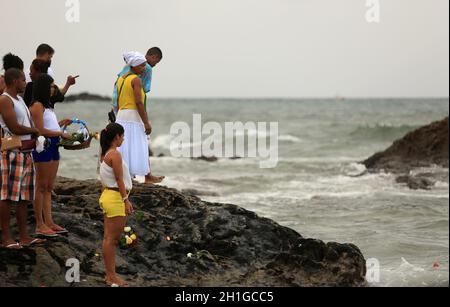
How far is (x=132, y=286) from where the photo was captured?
5.98 m

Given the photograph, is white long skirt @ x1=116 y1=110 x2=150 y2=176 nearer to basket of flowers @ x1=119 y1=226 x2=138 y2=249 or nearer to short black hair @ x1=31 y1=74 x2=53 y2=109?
basket of flowers @ x1=119 y1=226 x2=138 y2=249

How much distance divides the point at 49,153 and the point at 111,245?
3.91ft

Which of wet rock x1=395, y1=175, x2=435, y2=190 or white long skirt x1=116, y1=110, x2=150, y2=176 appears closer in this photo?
white long skirt x1=116, y1=110, x2=150, y2=176

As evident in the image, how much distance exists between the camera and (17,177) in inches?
239

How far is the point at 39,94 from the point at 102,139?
0.92m

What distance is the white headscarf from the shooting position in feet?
24.5

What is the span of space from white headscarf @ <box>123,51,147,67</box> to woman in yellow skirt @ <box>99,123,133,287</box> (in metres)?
1.66

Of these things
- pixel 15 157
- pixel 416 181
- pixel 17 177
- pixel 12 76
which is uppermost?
pixel 12 76

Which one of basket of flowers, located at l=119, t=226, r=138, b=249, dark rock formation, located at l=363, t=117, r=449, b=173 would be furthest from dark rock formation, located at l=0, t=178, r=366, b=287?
dark rock formation, located at l=363, t=117, r=449, b=173

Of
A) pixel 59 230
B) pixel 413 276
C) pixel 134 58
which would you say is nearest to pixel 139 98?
pixel 134 58

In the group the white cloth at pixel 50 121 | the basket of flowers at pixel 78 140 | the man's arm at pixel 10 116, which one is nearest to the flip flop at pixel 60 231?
the basket of flowers at pixel 78 140

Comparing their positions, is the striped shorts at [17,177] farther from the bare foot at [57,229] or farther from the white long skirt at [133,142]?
the white long skirt at [133,142]

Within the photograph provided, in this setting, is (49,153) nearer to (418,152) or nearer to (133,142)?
(133,142)

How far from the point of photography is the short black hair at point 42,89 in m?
6.45
